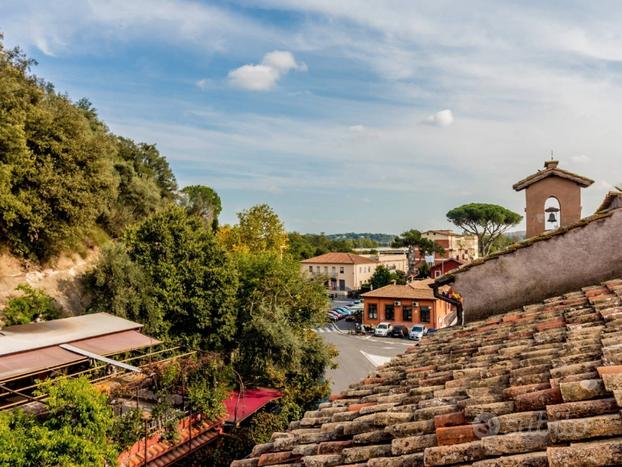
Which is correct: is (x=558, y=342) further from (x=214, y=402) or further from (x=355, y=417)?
(x=214, y=402)

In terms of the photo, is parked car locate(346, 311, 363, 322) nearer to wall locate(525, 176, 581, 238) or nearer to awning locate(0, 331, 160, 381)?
awning locate(0, 331, 160, 381)

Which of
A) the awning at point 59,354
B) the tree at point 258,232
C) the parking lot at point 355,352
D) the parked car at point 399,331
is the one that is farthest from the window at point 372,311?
the awning at point 59,354

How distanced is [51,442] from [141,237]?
15.2 m

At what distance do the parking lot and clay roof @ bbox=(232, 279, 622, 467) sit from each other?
21587 millimetres

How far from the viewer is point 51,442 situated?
9.26 meters

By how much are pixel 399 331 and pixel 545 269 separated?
36.3 meters

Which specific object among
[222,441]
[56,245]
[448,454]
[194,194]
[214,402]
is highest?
[194,194]

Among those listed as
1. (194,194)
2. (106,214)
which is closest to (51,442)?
A: (106,214)

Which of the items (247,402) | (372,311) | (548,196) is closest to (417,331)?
(372,311)

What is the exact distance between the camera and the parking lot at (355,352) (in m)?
28.7

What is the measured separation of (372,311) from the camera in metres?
47.0

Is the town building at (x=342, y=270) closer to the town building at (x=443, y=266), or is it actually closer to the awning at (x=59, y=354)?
the town building at (x=443, y=266)

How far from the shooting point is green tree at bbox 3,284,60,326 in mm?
18953

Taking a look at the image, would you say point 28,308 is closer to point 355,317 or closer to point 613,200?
point 613,200
